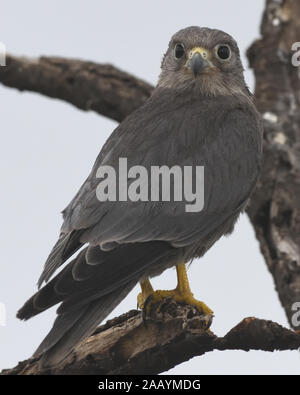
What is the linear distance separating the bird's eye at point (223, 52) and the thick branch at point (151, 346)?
6.73 feet

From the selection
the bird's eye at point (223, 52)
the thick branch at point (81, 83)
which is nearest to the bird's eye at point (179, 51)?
the bird's eye at point (223, 52)

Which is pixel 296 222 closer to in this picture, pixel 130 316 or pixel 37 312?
pixel 130 316

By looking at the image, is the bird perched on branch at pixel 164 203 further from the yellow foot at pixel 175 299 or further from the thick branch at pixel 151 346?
the thick branch at pixel 151 346

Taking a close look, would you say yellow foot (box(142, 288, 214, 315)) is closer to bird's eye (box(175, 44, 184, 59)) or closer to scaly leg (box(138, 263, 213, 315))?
scaly leg (box(138, 263, 213, 315))

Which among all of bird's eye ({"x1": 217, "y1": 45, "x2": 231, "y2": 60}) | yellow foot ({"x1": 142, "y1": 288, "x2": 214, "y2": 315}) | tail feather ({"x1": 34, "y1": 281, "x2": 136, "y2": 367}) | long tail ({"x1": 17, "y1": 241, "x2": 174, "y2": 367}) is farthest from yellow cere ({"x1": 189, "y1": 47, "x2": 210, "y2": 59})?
tail feather ({"x1": 34, "y1": 281, "x2": 136, "y2": 367})

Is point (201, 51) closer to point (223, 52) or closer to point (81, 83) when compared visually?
point (223, 52)

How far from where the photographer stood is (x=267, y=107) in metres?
7.75

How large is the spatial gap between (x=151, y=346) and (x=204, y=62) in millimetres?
2181

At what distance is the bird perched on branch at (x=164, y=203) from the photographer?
494 cm

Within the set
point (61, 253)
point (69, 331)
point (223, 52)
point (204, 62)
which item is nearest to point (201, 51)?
point (204, 62)

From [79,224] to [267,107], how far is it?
298 cm

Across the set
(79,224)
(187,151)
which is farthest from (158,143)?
(79,224)

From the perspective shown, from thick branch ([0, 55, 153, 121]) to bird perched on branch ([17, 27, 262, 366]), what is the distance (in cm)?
97

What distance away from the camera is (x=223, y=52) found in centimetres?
657
